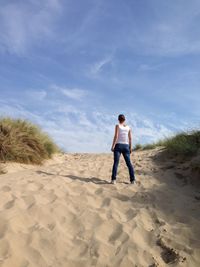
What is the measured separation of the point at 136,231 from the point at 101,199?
156 centimetres

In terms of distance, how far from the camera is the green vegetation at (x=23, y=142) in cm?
1107

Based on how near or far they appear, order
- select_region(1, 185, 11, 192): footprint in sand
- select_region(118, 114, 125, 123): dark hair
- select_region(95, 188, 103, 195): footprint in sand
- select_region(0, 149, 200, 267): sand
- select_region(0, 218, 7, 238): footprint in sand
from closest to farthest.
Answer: select_region(0, 149, 200, 267): sand → select_region(0, 218, 7, 238): footprint in sand → select_region(1, 185, 11, 192): footprint in sand → select_region(95, 188, 103, 195): footprint in sand → select_region(118, 114, 125, 123): dark hair

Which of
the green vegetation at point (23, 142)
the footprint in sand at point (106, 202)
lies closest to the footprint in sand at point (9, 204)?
the footprint in sand at point (106, 202)

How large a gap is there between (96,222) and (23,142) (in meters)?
6.42

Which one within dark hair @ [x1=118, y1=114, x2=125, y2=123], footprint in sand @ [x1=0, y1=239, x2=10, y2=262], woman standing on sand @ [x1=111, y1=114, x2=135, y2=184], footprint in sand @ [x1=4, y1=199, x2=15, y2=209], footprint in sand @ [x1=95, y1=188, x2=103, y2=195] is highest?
dark hair @ [x1=118, y1=114, x2=125, y2=123]

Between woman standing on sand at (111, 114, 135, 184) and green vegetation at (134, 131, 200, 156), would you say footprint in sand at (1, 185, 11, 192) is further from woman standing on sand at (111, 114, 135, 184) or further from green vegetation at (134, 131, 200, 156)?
green vegetation at (134, 131, 200, 156)

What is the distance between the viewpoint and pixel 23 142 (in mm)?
11797

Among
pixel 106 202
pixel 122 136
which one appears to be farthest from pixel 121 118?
pixel 106 202

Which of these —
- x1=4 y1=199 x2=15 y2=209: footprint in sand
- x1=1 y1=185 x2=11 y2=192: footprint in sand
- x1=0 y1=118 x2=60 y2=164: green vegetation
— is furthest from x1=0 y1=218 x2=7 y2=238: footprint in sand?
x1=0 y1=118 x2=60 y2=164: green vegetation

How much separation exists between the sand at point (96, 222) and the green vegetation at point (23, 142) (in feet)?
6.94

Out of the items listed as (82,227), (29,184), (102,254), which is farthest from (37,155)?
(102,254)

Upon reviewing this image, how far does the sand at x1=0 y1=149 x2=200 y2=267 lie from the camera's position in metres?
4.90

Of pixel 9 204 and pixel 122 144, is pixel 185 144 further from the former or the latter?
pixel 9 204

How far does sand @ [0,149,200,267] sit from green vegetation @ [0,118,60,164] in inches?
83.2
